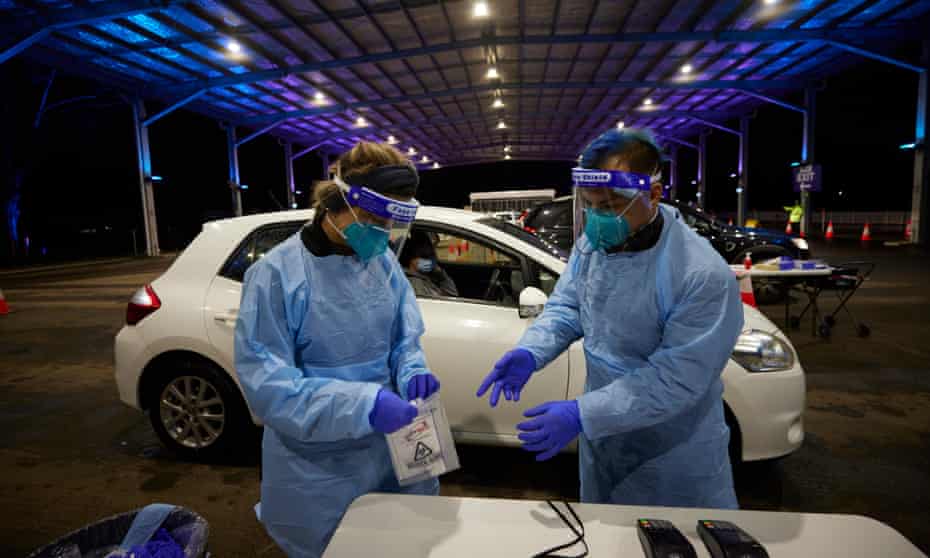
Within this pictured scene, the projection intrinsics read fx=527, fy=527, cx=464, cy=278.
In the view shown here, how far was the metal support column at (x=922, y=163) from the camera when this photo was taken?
16.3 m

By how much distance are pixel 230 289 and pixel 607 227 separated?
271 cm

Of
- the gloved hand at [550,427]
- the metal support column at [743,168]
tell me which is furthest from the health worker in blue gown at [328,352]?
the metal support column at [743,168]

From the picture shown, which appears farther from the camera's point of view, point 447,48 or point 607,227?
point 447,48

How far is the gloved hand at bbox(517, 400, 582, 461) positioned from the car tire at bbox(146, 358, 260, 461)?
104 inches

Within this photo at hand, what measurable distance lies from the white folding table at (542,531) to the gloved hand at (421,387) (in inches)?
13.8

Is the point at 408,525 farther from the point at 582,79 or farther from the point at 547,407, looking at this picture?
the point at 582,79

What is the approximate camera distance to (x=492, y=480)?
3.38m

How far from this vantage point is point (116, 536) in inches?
69.7

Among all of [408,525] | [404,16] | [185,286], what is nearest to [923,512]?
[408,525]

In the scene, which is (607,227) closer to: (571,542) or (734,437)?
(571,542)

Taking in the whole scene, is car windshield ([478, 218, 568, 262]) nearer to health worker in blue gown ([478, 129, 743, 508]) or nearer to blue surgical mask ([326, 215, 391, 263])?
health worker in blue gown ([478, 129, 743, 508])

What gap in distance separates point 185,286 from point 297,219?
2.88ft

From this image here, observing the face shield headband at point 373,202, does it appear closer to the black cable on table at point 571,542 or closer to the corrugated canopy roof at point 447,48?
the black cable on table at point 571,542

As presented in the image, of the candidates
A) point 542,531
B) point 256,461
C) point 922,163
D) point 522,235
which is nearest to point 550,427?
point 542,531
